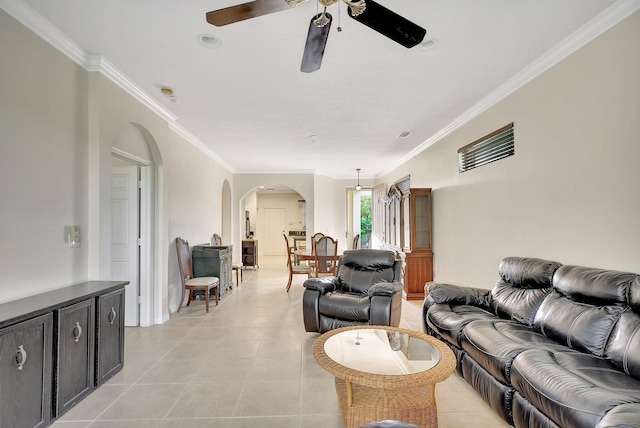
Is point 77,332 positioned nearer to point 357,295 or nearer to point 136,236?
point 136,236

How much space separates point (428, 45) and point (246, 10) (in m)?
1.60

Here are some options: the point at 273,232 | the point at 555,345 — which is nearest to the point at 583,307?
the point at 555,345

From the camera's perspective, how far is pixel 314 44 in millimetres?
1907

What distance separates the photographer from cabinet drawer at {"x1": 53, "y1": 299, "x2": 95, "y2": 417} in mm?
2082

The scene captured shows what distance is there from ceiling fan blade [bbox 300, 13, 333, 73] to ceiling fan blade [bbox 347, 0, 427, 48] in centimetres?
18

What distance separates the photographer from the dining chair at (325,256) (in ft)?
19.1

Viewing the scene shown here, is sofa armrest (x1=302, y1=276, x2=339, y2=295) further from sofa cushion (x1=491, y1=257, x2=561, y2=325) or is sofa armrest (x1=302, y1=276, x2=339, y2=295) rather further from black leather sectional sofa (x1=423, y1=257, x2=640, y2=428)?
sofa cushion (x1=491, y1=257, x2=561, y2=325)

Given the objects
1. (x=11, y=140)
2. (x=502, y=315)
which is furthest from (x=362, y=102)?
(x=11, y=140)

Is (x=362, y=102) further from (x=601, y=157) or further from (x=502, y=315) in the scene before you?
(x=502, y=315)

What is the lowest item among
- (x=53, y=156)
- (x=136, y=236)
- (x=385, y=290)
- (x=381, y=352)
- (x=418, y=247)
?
(x=381, y=352)

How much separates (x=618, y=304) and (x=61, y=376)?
11.9 feet

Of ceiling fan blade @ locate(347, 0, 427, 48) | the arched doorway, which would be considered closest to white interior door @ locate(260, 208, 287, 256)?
the arched doorway

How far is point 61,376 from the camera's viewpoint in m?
2.10

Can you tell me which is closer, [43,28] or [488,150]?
[43,28]
